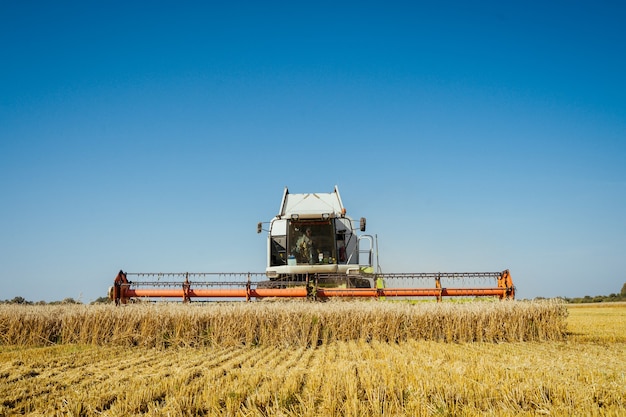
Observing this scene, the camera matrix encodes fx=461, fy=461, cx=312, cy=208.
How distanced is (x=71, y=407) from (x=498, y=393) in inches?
137

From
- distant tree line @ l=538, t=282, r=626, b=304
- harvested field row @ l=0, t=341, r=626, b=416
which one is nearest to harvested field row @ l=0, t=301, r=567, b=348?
harvested field row @ l=0, t=341, r=626, b=416

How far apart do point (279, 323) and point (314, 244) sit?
185 inches

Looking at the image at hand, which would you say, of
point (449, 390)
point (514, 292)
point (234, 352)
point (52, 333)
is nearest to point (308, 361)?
point (234, 352)

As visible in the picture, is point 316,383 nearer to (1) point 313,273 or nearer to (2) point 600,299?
(1) point 313,273

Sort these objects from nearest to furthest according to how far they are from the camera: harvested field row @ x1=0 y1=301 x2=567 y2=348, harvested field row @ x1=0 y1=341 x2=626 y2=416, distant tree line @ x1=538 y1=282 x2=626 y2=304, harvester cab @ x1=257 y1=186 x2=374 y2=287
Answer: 1. harvested field row @ x1=0 y1=341 x2=626 y2=416
2. harvested field row @ x1=0 y1=301 x2=567 y2=348
3. harvester cab @ x1=257 y1=186 x2=374 y2=287
4. distant tree line @ x1=538 y1=282 x2=626 y2=304

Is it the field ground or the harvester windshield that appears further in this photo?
the harvester windshield

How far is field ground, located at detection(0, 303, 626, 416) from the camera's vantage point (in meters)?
3.56

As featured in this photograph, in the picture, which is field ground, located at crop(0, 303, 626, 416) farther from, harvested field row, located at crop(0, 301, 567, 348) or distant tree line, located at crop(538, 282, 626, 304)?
distant tree line, located at crop(538, 282, 626, 304)

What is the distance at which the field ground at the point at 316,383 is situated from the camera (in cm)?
356

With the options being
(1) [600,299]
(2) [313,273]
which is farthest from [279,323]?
(1) [600,299]

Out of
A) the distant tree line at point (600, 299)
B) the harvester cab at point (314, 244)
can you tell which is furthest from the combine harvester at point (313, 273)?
the distant tree line at point (600, 299)

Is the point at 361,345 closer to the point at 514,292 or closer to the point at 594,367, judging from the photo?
the point at 594,367

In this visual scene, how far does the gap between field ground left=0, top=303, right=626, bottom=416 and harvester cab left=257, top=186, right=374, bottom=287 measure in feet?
17.0

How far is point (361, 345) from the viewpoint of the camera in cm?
722
